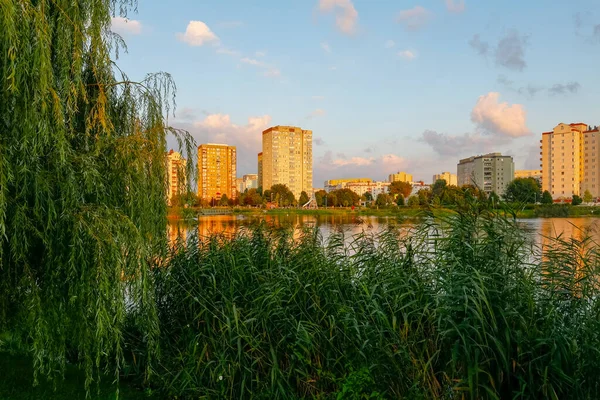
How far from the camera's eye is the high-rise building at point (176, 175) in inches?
274

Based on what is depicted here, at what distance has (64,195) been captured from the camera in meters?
4.60

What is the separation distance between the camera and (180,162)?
7.07m

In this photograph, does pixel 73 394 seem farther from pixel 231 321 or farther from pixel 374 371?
pixel 374 371

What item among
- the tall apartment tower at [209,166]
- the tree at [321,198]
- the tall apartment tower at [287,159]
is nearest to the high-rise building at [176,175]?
the tall apartment tower at [209,166]

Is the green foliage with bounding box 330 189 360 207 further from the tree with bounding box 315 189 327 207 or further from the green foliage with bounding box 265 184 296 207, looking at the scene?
the green foliage with bounding box 265 184 296 207

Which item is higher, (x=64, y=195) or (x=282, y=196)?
(x=282, y=196)

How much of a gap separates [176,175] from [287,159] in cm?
12987

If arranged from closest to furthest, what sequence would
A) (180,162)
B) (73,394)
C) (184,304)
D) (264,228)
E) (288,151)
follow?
(73,394)
(184,304)
(180,162)
(264,228)
(288,151)

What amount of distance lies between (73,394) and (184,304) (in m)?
1.68

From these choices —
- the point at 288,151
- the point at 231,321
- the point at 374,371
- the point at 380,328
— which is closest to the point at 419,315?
the point at 380,328

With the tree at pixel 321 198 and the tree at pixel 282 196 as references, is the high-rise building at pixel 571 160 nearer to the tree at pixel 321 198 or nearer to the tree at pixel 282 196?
the tree at pixel 321 198

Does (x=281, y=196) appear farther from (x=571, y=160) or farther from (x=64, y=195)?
(x=64, y=195)

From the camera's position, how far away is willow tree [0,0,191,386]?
4.33 metres

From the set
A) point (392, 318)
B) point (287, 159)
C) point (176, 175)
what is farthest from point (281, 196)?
point (392, 318)
